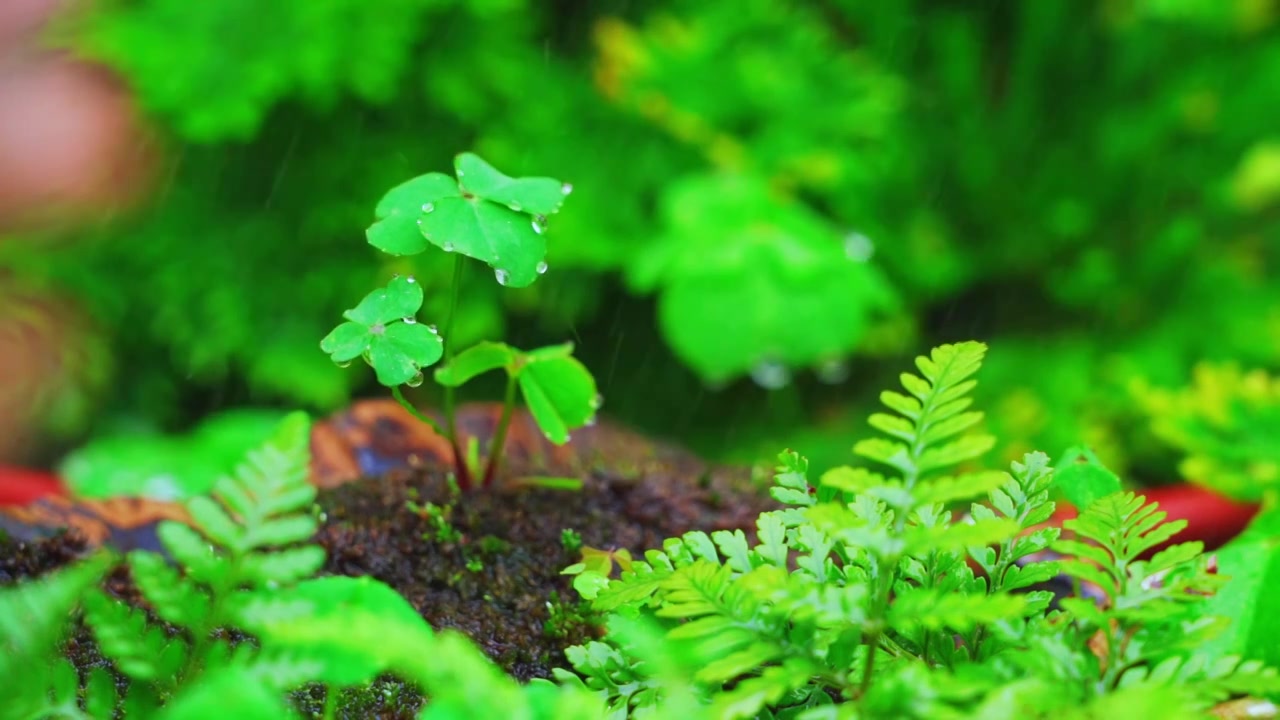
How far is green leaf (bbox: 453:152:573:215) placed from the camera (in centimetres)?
94

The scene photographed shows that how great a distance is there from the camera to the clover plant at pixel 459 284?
880 millimetres

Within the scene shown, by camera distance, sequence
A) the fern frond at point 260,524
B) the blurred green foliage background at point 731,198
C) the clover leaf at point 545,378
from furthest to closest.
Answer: the blurred green foliage background at point 731,198 → the clover leaf at point 545,378 → the fern frond at point 260,524

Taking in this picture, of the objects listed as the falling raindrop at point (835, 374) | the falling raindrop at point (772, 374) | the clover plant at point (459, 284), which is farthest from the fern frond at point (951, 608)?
the falling raindrop at point (835, 374)

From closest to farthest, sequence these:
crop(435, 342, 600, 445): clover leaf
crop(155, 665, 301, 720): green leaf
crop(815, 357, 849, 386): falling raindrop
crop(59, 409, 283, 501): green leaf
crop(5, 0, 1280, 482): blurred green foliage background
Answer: crop(155, 665, 301, 720): green leaf, crop(435, 342, 600, 445): clover leaf, crop(59, 409, 283, 501): green leaf, crop(5, 0, 1280, 482): blurred green foliage background, crop(815, 357, 849, 386): falling raindrop

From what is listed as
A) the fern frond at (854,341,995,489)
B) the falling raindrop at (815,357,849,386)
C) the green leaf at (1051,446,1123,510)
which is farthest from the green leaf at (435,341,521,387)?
the falling raindrop at (815,357,849,386)

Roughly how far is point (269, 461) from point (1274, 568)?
3.03ft

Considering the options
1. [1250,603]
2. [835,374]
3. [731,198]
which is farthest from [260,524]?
[835,374]

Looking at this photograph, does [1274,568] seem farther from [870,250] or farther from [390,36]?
[390,36]

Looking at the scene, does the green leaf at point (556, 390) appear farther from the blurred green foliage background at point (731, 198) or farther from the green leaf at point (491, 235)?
the blurred green foliage background at point (731, 198)

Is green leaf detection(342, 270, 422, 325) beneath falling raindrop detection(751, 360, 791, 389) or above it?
beneath

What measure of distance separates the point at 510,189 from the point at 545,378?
0.19 metres

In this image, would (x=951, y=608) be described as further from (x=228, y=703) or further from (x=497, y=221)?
(x=497, y=221)

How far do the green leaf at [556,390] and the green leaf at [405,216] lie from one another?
0.53 ft

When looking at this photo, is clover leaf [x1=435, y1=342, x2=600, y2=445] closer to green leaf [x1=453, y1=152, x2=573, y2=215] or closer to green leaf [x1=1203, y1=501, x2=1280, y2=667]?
green leaf [x1=453, y1=152, x2=573, y2=215]
